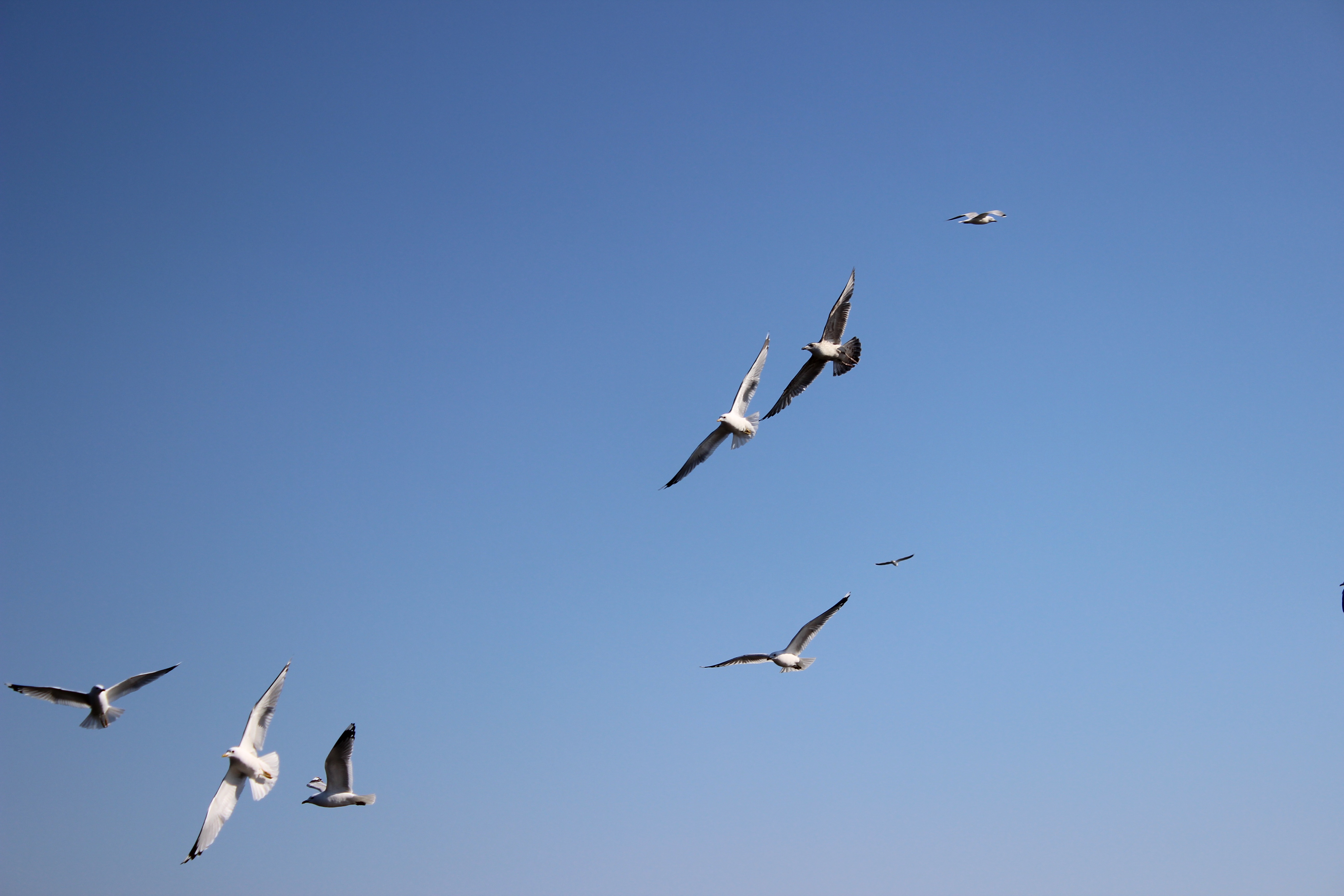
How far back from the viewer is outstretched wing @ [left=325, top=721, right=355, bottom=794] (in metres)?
24.3

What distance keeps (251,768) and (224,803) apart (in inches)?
45.2

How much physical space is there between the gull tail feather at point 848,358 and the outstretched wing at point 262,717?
1351cm

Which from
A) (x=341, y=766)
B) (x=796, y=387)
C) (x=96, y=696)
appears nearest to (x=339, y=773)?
(x=341, y=766)

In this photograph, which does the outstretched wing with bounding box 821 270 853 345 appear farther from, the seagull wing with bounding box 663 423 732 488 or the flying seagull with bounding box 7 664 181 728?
the flying seagull with bounding box 7 664 181 728

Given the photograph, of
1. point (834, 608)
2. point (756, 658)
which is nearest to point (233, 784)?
point (756, 658)

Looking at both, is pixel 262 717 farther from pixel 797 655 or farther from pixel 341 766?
pixel 797 655

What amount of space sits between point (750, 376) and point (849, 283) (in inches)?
121

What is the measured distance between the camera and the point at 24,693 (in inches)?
1078

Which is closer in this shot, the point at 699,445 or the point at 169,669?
the point at 169,669

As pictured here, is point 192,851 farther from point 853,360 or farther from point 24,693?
point 853,360

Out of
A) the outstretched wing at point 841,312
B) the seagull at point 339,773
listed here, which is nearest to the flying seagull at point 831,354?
the outstretched wing at point 841,312

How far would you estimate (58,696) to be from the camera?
2767cm

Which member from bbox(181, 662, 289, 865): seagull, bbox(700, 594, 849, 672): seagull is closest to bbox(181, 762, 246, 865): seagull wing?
bbox(181, 662, 289, 865): seagull

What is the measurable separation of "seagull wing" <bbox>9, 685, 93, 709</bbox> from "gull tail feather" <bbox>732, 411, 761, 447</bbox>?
1586 cm
